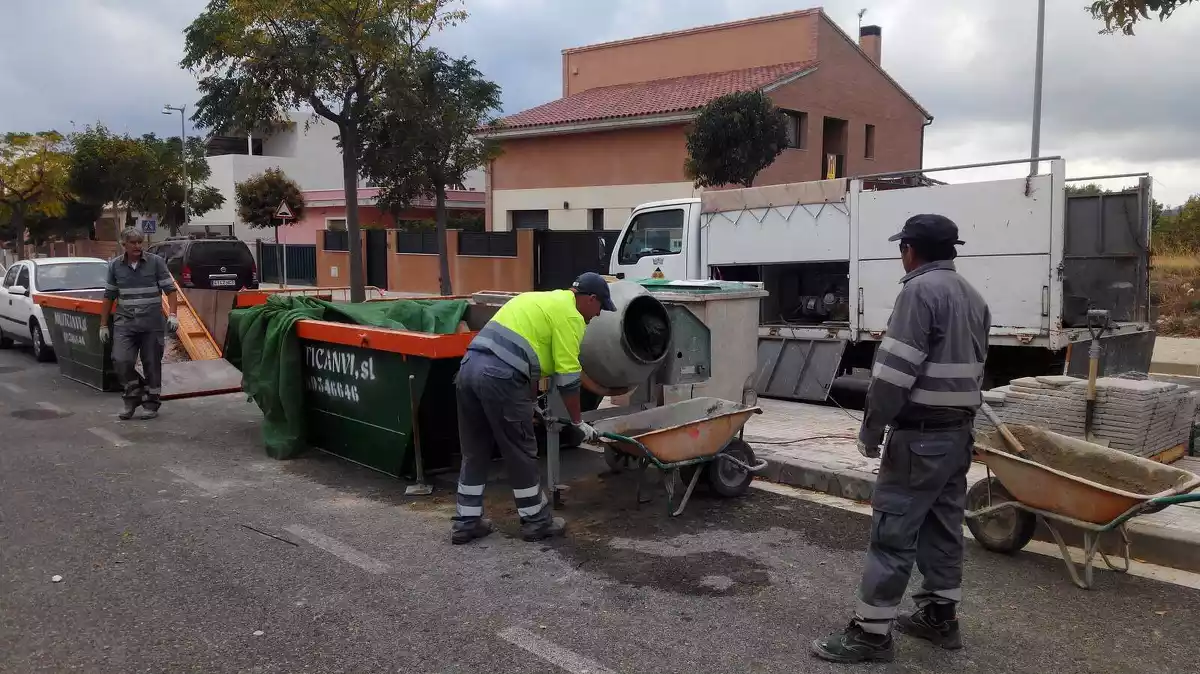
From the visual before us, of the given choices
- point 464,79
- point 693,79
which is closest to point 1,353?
point 464,79

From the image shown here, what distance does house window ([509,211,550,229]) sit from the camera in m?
27.0

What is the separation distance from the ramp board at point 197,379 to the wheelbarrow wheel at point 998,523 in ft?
25.6

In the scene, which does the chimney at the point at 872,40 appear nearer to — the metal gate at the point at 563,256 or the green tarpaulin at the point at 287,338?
the metal gate at the point at 563,256

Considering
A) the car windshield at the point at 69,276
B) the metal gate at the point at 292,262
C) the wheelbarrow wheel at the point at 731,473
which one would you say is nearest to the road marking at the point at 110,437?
the wheelbarrow wheel at the point at 731,473

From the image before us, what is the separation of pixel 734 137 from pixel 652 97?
805 centimetres

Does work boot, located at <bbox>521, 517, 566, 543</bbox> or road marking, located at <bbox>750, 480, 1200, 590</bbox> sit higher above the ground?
work boot, located at <bbox>521, 517, 566, 543</bbox>

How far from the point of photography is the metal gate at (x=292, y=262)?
3070cm

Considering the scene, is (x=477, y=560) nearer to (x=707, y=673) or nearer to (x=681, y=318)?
(x=707, y=673)

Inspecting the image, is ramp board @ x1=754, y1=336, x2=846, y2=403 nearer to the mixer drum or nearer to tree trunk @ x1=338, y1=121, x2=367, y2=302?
the mixer drum

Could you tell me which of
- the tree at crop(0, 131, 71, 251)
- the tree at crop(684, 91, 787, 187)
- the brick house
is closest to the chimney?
the brick house

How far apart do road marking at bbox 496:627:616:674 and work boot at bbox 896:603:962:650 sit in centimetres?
133

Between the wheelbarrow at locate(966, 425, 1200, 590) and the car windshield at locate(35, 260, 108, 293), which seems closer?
the wheelbarrow at locate(966, 425, 1200, 590)

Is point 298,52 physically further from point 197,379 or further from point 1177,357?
point 1177,357

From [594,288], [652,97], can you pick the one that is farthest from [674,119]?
[594,288]
